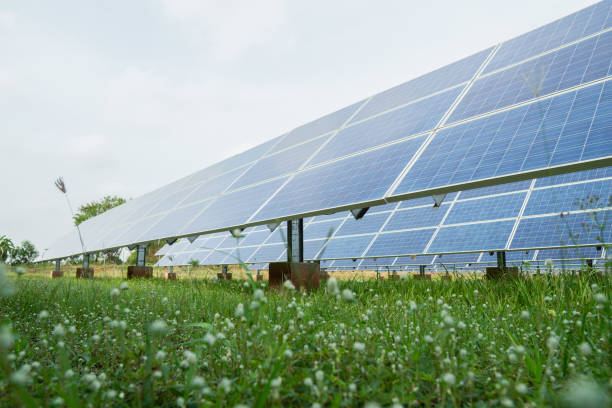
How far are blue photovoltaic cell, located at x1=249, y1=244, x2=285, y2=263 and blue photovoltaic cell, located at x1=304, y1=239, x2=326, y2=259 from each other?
1.16 meters

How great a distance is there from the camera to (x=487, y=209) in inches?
431

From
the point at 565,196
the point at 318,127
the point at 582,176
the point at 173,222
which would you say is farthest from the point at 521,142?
the point at 173,222

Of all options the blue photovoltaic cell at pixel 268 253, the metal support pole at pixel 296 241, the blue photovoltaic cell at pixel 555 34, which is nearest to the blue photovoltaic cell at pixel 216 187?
the blue photovoltaic cell at pixel 268 253

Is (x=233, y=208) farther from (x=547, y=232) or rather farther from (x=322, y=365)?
(x=547, y=232)

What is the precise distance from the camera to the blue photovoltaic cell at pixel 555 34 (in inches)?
256

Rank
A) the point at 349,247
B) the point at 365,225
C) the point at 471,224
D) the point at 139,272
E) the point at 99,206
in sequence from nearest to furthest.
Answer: the point at 471,224, the point at 349,247, the point at 139,272, the point at 365,225, the point at 99,206

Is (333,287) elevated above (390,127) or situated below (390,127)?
below

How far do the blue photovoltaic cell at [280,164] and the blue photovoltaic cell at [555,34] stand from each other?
435 cm

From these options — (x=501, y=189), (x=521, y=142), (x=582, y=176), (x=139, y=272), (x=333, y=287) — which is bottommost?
(x=139, y=272)

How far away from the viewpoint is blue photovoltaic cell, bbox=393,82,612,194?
159 inches

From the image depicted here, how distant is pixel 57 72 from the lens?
971 inches

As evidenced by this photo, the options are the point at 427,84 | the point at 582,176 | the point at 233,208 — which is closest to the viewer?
the point at 233,208

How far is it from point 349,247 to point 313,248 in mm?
1915

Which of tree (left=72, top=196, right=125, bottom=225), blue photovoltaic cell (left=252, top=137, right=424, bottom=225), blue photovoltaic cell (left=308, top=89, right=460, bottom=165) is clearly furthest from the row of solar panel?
tree (left=72, top=196, right=125, bottom=225)
